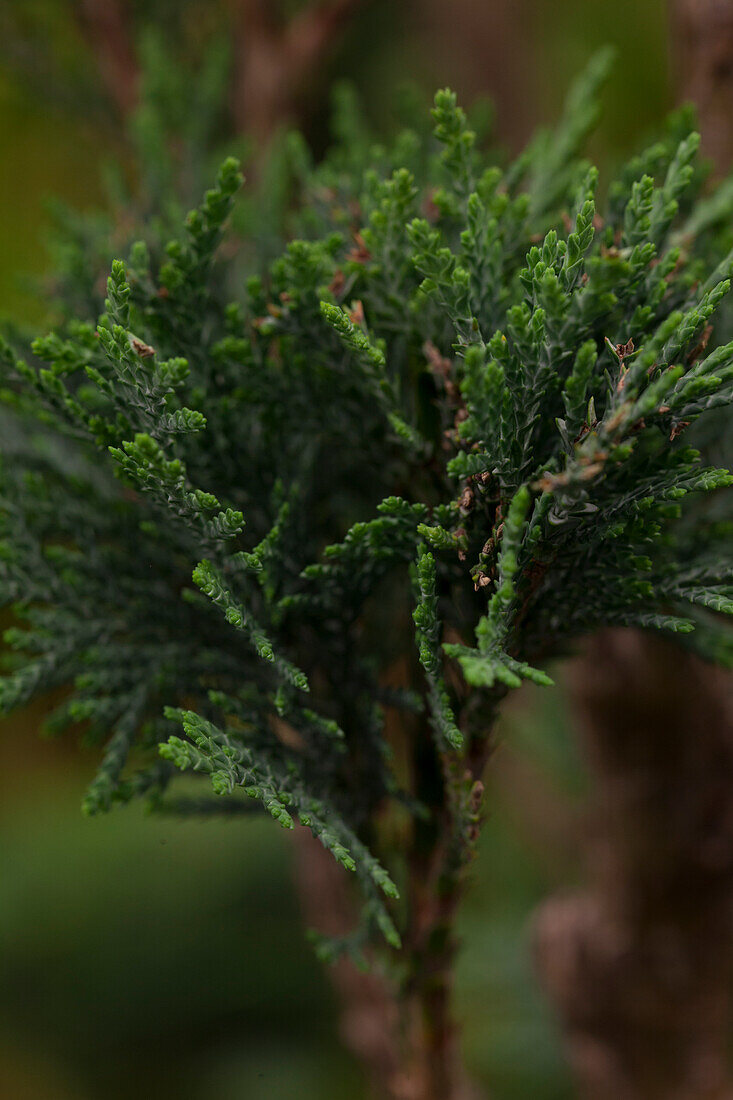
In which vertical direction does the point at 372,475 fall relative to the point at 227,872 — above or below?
above

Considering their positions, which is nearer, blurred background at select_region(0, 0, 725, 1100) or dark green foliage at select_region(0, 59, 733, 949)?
dark green foliage at select_region(0, 59, 733, 949)

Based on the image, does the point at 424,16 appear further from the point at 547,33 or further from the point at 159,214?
the point at 159,214

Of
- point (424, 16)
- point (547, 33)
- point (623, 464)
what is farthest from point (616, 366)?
point (424, 16)

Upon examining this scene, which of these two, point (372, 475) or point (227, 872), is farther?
point (227, 872)

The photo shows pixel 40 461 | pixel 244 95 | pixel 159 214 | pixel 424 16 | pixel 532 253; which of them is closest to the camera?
pixel 532 253

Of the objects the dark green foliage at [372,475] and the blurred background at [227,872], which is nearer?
the dark green foliage at [372,475]
